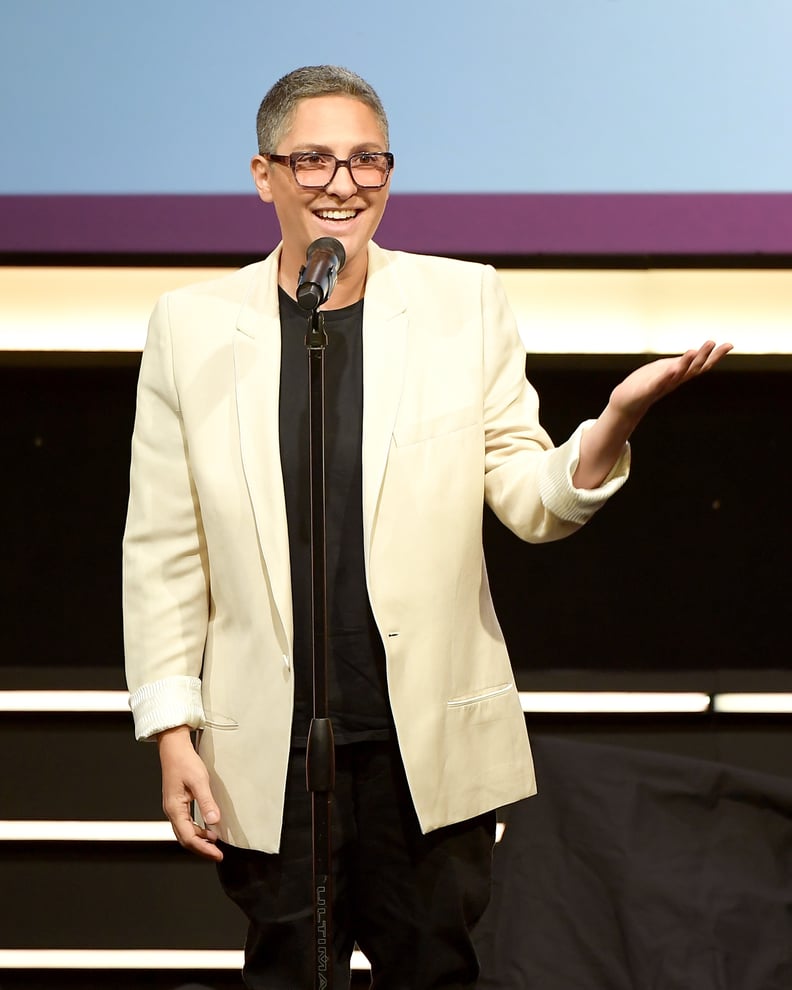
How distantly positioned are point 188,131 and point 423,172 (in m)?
0.44

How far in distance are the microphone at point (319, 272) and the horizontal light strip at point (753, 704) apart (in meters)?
1.54

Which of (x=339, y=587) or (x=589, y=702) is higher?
(x=339, y=587)

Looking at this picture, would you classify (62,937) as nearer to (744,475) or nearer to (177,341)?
(177,341)

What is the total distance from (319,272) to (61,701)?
5.07ft

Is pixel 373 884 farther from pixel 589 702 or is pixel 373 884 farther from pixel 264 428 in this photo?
pixel 589 702

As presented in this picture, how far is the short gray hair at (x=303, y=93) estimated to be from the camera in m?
1.44

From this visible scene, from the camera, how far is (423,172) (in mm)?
2113

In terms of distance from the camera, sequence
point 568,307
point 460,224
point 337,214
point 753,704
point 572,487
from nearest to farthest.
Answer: point 572,487 → point 337,214 → point 460,224 → point 568,307 → point 753,704

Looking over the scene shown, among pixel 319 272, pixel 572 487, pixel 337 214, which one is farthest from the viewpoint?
pixel 337 214

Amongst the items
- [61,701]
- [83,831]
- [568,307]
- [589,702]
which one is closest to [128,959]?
[83,831]

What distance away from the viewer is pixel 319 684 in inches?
48.2

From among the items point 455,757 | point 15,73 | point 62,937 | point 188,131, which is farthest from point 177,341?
point 62,937

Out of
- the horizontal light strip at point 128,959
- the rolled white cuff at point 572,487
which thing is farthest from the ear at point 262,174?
the horizontal light strip at point 128,959

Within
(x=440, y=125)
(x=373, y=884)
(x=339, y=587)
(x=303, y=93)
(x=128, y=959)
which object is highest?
(x=440, y=125)
